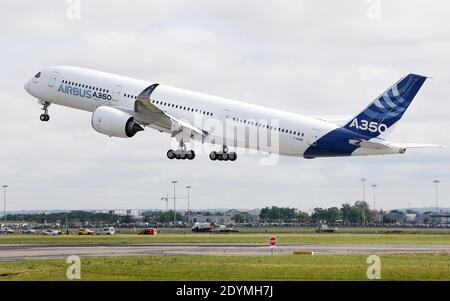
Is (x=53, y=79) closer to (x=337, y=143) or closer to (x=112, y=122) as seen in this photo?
(x=112, y=122)

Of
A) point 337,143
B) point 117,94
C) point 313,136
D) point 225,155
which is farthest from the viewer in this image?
point 225,155

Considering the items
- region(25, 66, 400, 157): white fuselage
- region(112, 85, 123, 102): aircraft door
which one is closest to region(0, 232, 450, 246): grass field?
region(25, 66, 400, 157): white fuselage

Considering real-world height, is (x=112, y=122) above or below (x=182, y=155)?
above

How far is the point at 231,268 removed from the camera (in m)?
56.0

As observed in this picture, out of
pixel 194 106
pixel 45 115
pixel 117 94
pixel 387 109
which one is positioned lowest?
pixel 387 109

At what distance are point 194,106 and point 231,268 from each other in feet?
98.8

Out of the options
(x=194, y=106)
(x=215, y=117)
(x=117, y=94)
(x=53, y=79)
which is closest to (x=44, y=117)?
(x=53, y=79)

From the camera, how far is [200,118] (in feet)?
275

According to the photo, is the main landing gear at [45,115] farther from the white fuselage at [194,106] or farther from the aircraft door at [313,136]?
the aircraft door at [313,136]

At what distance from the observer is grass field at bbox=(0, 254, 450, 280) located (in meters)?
52.5

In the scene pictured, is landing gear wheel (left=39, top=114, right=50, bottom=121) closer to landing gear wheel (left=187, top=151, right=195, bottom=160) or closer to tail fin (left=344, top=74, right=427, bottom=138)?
landing gear wheel (left=187, top=151, right=195, bottom=160)

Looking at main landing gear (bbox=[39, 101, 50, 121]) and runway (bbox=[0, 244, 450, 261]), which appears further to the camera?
main landing gear (bbox=[39, 101, 50, 121])

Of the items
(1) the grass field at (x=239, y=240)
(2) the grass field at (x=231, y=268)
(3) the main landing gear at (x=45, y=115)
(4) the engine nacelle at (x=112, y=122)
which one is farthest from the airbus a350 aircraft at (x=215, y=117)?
(2) the grass field at (x=231, y=268)
